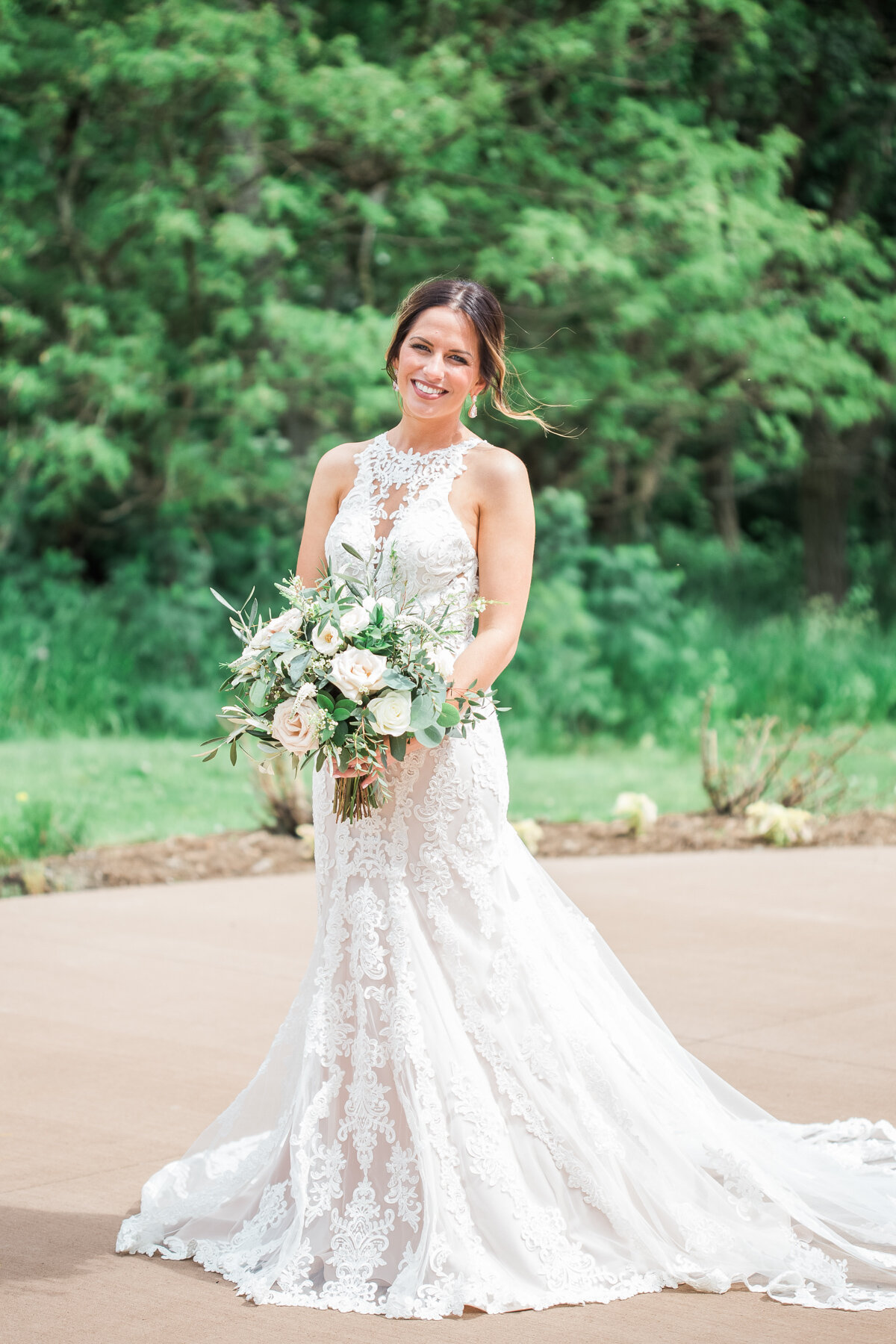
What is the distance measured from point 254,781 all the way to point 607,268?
718 centimetres

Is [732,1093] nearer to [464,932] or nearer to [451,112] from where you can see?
[464,932]

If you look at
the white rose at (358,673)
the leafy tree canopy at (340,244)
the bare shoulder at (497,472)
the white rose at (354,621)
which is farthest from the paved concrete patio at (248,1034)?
the leafy tree canopy at (340,244)

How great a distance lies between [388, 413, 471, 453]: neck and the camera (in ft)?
13.3

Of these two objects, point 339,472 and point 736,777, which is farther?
point 736,777

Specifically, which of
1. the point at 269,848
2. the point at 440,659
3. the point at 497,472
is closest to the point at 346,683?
the point at 440,659

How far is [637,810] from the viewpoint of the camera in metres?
9.91

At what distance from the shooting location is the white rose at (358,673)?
11.3 feet

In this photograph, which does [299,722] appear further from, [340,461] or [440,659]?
[340,461]

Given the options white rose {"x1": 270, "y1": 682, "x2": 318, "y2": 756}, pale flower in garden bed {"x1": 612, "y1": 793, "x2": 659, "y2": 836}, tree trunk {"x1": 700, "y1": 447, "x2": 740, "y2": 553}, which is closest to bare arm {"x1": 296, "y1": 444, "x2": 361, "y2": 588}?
white rose {"x1": 270, "y1": 682, "x2": 318, "y2": 756}

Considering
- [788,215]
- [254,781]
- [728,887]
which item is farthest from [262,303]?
[728,887]

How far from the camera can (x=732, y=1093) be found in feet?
13.9

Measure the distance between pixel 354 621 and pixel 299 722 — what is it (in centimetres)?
26

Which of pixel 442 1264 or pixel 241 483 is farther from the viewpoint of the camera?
pixel 241 483

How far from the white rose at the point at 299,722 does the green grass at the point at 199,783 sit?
20.8 ft
